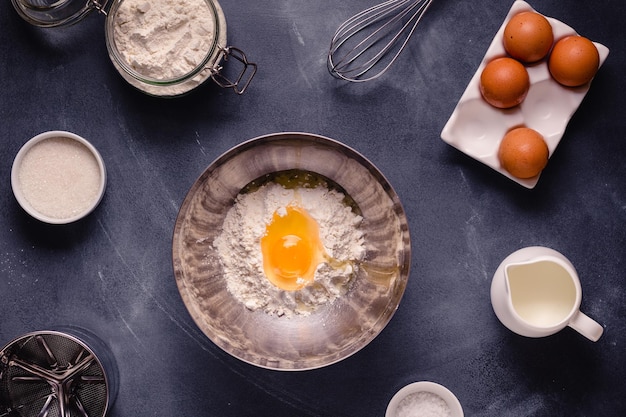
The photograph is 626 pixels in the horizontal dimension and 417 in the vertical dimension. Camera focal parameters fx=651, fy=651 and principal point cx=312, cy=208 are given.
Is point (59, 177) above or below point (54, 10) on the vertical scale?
below

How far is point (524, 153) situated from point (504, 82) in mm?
205

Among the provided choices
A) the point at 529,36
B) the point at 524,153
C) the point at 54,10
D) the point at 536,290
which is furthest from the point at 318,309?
the point at 54,10

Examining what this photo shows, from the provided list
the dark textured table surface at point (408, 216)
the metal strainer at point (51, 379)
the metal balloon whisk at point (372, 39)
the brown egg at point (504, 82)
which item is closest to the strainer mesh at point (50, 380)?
the metal strainer at point (51, 379)

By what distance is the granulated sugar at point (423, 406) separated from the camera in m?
1.88

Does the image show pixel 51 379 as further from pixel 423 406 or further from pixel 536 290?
pixel 536 290

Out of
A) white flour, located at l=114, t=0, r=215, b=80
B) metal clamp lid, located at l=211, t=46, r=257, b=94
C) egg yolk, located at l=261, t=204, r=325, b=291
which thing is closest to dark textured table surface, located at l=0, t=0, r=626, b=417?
metal clamp lid, located at l=211, t=46, r=257, b=94

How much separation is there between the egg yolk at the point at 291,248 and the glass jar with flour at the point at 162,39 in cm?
40

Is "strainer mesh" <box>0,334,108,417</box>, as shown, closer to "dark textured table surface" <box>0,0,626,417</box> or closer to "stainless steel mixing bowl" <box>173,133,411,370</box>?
"dark textured table surface" <box>0,0,626,417</box>

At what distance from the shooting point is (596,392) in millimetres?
1941

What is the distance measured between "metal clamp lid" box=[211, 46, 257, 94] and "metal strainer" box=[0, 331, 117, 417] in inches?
33.4

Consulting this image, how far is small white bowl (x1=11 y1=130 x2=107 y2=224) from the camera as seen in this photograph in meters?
1.92

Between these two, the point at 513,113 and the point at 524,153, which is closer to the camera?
the point at 524,153

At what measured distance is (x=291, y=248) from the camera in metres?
1.89

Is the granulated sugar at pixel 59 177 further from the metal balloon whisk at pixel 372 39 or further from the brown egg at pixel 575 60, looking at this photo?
the brown egg at pixel 575 60
